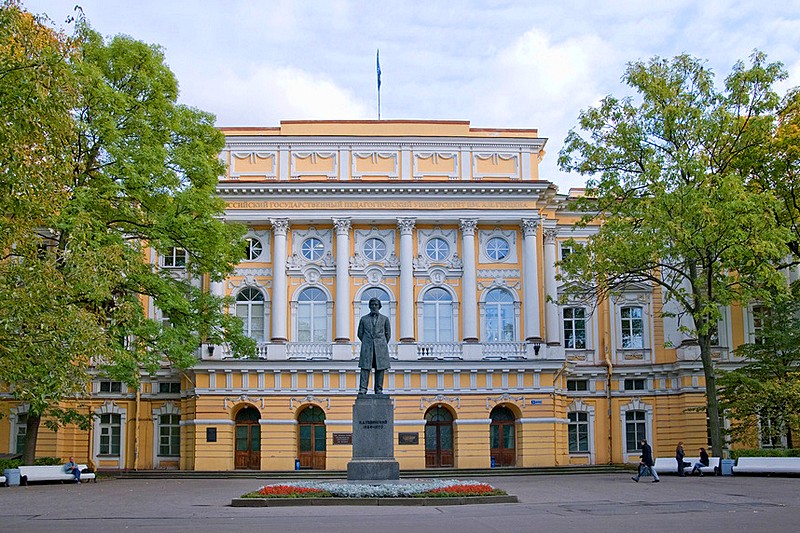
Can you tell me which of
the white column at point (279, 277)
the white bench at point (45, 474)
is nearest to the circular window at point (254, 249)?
the white column at point (279, 277)

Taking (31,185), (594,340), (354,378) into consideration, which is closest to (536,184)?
(594,340)

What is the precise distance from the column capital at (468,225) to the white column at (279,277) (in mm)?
7962

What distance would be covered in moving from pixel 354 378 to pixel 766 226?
18.7 metres

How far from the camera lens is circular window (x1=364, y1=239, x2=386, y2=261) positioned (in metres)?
45.9

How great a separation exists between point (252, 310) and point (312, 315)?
280 cm

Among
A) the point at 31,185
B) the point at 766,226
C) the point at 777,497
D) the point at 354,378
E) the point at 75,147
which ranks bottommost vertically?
the point at 777,497

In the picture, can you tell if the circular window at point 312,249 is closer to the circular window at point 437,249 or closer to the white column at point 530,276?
the circular window at point 437,249

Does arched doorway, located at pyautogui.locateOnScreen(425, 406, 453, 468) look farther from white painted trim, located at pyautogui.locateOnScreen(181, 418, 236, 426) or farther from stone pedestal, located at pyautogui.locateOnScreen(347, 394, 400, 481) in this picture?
stone pedestal, located at pyautogui.locateOnScreen(347, 394, 400, 481)

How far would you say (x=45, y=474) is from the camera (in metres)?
34.2

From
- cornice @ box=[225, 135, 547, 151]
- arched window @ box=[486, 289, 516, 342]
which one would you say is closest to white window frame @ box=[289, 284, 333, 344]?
cornice @ box=[225, 135, 547, 151]

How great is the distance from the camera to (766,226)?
32906 mm

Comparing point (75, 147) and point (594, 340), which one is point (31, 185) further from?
point (594, 340)

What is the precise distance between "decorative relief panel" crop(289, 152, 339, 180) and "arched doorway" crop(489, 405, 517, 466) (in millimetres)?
13141

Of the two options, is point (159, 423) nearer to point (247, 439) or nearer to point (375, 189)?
point (247, 439)
